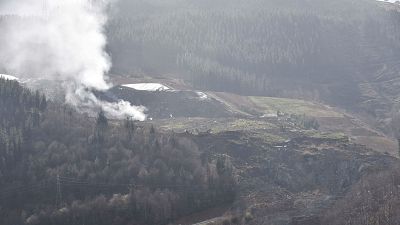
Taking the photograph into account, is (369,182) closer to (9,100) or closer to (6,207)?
(6,207)

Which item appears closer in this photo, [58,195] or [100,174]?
[58,195]

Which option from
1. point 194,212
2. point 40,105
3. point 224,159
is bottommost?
point 194,212

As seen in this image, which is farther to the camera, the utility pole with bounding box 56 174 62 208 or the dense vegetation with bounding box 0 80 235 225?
the utility pole with bounding box 56 174 62 208

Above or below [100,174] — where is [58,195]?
below

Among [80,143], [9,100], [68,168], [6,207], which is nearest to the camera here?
[6,207]

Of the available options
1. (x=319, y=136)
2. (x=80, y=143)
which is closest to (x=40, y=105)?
(x=80, y=143)

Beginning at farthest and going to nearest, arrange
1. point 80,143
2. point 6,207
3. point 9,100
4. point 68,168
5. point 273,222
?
point 9,100
point 80,143
point 68,168
point 6,207
point 273,222

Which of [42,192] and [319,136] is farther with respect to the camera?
[319,136]

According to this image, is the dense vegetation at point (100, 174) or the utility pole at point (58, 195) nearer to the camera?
the dense vegetation at point (100, 174)
